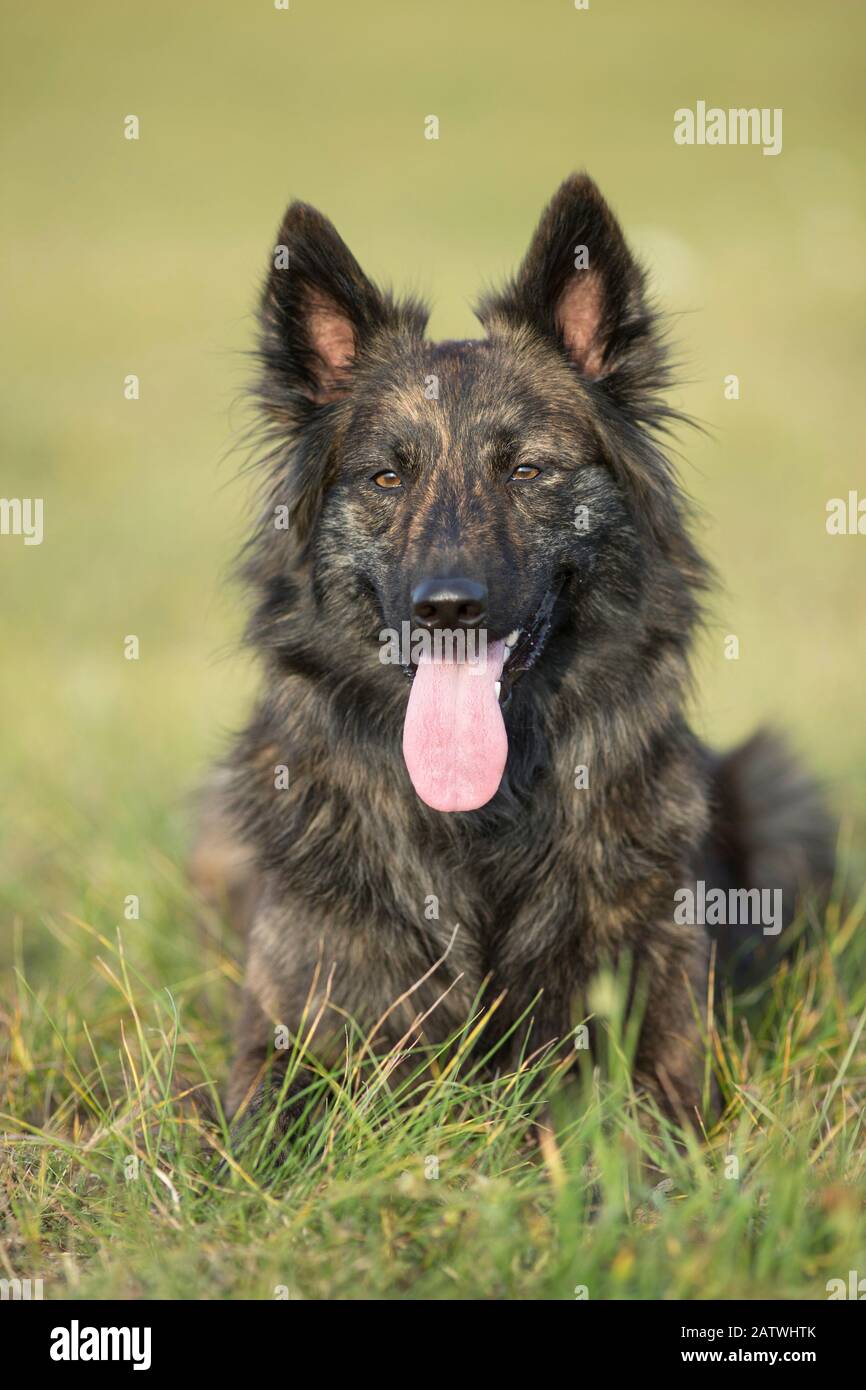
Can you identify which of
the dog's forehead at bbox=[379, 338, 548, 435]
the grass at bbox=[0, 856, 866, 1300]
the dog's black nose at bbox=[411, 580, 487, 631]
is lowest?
the grass at bbox=[0, 856, 866, 1300]

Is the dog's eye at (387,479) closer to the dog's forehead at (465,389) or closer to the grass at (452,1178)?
the dog's forehead at (465,389)

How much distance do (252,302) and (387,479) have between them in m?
0.97

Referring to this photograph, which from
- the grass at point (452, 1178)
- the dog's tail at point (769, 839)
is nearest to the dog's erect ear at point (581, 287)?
the dog's tail at point (769, 839)

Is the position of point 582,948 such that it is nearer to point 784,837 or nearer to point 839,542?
point 784,837

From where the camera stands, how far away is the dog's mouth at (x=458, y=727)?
408 centimetres

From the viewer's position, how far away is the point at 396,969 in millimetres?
4301

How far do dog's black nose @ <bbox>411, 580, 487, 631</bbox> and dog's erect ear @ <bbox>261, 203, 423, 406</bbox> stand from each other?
1081mm

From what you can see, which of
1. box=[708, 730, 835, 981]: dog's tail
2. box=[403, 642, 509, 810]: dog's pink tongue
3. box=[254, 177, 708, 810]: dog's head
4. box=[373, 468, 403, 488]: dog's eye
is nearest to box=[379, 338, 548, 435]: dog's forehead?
box=[254, 177, 708, 810]: dog's head

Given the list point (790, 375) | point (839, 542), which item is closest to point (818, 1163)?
point (839, 542)

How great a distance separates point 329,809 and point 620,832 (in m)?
0.94

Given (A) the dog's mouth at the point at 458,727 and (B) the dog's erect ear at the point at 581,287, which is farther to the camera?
(B) the dog's erect ear at the point at 581,287

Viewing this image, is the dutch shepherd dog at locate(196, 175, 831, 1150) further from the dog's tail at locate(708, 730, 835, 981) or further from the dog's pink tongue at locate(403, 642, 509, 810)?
the dog's tail at locate(708, 730, 835, 981)

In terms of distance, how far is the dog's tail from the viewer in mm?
5422

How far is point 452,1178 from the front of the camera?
348 centimetres
